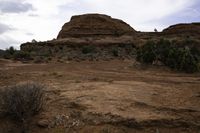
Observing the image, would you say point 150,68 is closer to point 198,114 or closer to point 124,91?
point 124,91

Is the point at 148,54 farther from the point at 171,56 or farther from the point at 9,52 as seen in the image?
the point at 9,52

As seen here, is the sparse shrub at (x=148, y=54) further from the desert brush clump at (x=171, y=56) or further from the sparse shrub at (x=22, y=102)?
the sparse shrub at (x=22, y=102)

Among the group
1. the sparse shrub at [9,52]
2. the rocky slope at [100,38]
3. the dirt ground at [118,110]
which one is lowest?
the dirt ground at [118,110]

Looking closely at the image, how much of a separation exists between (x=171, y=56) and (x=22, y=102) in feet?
41.5

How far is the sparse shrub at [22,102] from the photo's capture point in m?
8.71

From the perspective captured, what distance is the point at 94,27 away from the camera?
49.0 meters

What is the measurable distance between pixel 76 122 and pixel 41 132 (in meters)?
0.73

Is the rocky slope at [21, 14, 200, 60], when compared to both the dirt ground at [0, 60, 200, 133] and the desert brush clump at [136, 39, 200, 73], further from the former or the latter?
the dirt ground at [0, 60, 200, 133]

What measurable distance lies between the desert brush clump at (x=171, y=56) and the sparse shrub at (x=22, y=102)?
10887 millimetres

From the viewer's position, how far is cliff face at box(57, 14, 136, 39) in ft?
157

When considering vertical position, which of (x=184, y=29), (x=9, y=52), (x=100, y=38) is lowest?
(x=9, y=52)

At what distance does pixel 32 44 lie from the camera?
139ft

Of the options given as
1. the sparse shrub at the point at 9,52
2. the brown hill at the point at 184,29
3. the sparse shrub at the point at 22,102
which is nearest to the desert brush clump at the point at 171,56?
the sparse shrub at the point at 22,102

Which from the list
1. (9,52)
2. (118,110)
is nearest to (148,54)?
(118,110)
